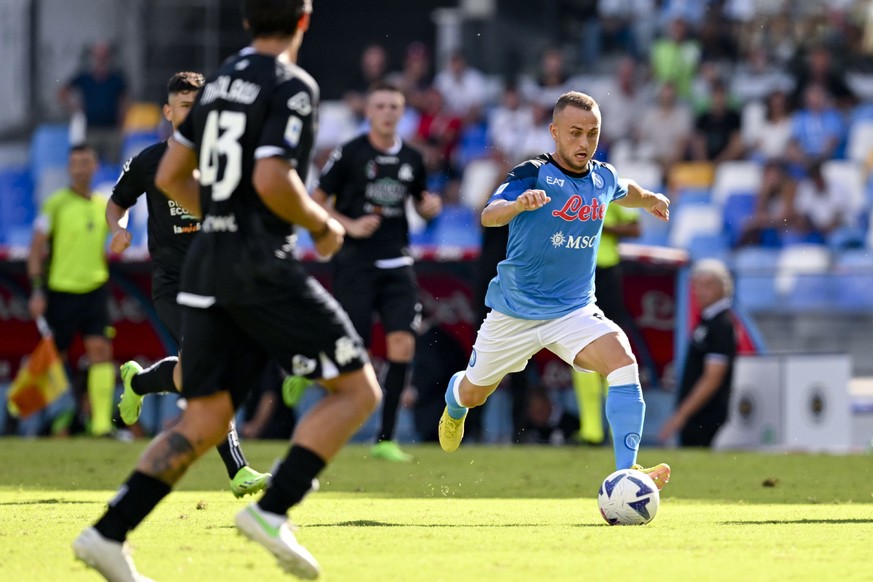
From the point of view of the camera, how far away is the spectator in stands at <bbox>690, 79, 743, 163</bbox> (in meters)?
19.9

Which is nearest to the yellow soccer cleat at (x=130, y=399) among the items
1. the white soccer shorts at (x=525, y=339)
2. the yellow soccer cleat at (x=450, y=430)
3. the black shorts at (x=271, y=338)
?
the yellow soccer cleat at (x=450, y=430)

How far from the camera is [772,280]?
15.4 meters

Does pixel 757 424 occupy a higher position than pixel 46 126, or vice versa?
pixel 46 126

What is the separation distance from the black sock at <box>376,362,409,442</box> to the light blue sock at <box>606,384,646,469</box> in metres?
4.79

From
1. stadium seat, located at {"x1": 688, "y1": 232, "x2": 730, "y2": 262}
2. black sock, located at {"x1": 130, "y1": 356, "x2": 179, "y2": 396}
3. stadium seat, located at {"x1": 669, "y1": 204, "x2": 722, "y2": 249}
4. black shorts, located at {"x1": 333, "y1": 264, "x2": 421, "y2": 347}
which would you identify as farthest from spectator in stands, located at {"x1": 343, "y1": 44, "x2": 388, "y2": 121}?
black sock, located at {"x1": 130, "y1": 356, "x2": 179, "y2": 396}

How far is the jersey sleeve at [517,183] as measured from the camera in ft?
26.3

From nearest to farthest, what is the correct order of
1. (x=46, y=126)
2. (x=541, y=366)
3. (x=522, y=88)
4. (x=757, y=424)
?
1. (x=757, y=424)
2. (x=541, y=366)
3. (x=522, y=88)
4. (x=46, y=126)

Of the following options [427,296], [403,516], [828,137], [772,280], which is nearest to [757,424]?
[772,280]

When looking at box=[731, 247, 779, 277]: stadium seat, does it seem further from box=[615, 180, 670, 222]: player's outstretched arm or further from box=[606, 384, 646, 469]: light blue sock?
box=[606, 384, 646, 469]: light blue sock

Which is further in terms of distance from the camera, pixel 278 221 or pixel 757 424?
pixel 757 424

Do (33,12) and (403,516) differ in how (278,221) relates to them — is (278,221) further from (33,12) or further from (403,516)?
(33,12)

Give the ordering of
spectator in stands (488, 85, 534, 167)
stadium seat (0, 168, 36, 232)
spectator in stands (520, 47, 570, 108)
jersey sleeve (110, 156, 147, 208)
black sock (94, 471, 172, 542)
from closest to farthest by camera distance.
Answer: black sock (94, 471, 172, 542), jersey sleeve (110, 156, 147, 208), spectator in stands (488, 85, 534, 167), spectator in stands (520, 47, 570, 108), stadium seat (0, 168, 36, 232)

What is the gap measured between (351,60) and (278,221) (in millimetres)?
19762

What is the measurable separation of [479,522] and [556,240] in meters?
1.65
